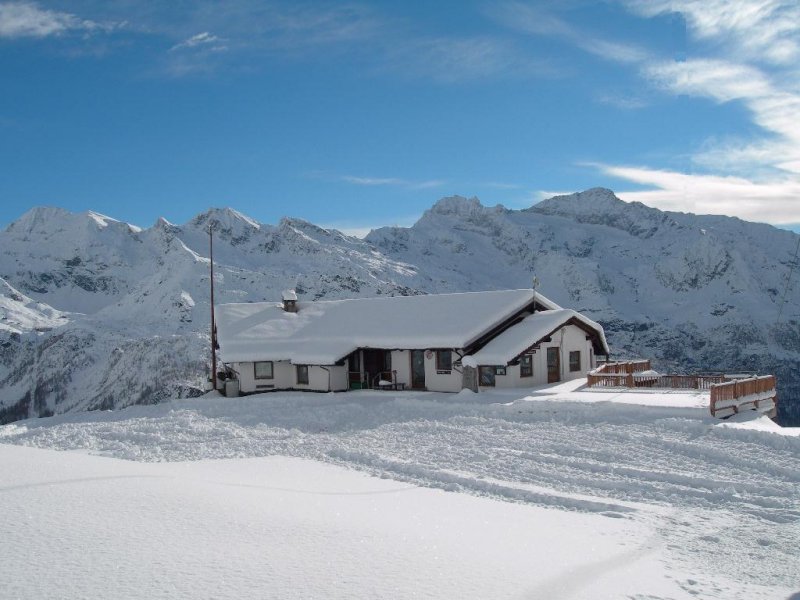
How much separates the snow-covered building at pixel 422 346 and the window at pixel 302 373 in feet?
0.16

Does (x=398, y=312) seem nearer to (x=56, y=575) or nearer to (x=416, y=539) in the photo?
(x=416, y=539)

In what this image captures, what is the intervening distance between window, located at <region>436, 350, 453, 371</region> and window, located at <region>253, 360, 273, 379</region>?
883 cm

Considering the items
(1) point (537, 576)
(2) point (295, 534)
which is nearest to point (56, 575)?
(2) point (295, 534)

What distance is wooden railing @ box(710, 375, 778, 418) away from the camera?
68.8 feet

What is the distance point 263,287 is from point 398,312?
158 meters

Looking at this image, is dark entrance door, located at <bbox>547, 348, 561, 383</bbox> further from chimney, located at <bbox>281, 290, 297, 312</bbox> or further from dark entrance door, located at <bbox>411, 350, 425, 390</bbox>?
chimney, located at <bbox>281, 290, 297, 312</bbox>

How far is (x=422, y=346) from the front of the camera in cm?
3098

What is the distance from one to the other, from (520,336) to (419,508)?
749 inches

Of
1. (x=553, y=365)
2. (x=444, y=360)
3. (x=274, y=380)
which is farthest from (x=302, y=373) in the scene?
(x=553, y=365)

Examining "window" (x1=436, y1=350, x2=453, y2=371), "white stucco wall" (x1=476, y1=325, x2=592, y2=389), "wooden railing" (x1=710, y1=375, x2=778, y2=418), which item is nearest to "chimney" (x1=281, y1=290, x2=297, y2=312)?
"window" (x1=436, y1=350, x2=453, y2=371)

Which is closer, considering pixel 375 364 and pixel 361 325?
pixel 375 364

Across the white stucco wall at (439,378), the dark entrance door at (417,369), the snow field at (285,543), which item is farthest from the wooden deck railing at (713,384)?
the snow field at (285,543)

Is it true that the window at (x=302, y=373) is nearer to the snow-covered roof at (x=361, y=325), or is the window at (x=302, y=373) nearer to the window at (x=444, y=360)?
the snow-covered roof at (x=361, y=325)

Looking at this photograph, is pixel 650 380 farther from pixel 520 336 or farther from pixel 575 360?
pixel 520 336
